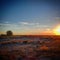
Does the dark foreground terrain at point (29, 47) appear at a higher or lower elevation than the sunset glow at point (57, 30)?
lower

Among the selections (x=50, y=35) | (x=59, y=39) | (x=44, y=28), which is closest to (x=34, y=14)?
(x=44, y=28)

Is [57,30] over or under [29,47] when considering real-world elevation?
over

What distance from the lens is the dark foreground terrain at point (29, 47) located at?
2.34m

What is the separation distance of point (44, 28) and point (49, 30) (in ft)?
0.31

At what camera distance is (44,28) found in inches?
95.2

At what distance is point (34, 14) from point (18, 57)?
2.64 ft

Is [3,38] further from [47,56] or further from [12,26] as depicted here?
[47,56]

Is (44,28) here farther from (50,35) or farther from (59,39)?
(59,39)

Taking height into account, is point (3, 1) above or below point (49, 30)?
above

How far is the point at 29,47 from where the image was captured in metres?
2.38

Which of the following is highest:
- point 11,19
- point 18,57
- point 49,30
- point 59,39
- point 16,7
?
point 16,7

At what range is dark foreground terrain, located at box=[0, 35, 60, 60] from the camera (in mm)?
2340

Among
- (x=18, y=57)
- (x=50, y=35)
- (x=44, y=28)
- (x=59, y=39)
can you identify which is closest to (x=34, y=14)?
(x=44, y=28)

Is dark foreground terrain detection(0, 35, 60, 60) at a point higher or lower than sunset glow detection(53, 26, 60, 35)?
lower
